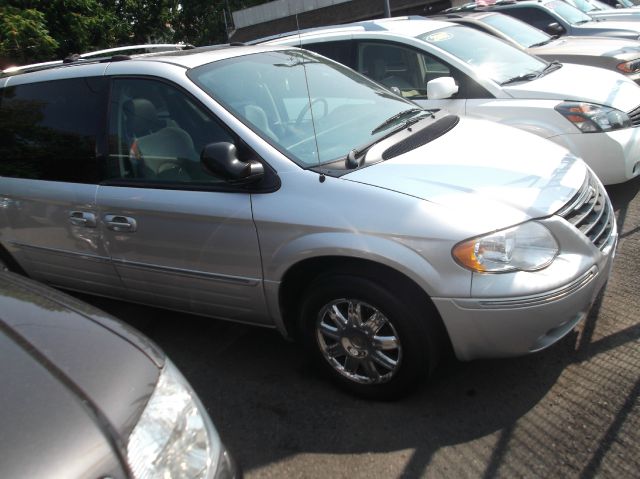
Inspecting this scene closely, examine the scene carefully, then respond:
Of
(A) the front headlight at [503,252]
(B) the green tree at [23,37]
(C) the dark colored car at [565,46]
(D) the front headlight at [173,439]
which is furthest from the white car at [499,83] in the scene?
(B) the green tree at [23,37]

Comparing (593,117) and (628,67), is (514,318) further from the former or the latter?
(628,67)

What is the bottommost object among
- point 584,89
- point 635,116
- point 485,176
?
point 635,116

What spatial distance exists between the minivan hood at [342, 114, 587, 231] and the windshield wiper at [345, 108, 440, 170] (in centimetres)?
6

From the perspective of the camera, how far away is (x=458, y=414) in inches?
108

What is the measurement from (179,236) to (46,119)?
4.62ft

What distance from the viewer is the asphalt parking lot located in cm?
243

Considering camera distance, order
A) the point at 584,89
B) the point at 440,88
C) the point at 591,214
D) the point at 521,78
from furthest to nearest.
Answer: the point at 521,78 < the point at 584,89 < the point at 440,88 < the point at 591,214

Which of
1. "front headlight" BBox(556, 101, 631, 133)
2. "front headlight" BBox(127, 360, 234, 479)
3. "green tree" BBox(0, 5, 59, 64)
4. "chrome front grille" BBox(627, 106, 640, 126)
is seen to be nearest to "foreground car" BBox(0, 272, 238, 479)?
"front headlight" BBox(127, 360, 234, 479)

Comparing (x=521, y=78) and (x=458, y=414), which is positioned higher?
(x=521, y=78)

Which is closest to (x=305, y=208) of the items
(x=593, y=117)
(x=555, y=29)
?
(x=593, y=117)

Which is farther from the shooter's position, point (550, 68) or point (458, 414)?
point (550, 68)

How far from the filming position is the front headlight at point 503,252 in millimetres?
2422

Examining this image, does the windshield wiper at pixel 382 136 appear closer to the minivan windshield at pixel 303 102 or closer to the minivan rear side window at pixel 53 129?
the minivan windshield at pixel 303 102

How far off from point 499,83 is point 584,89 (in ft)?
2.33
